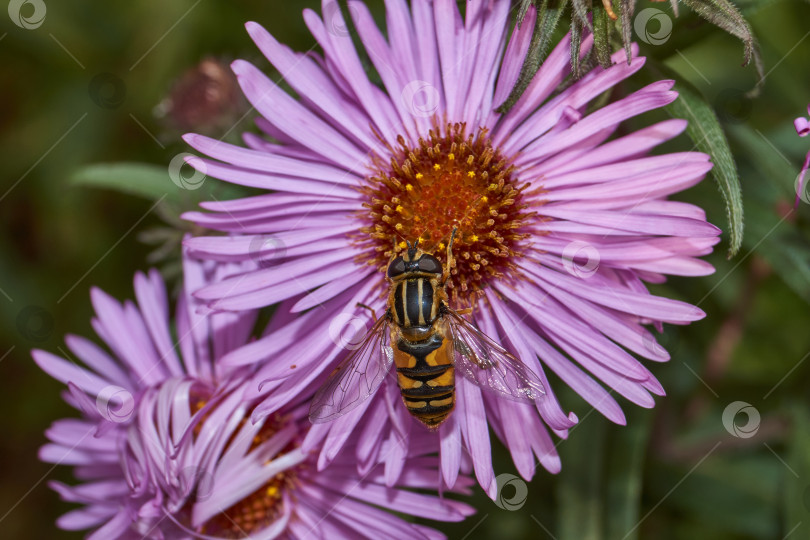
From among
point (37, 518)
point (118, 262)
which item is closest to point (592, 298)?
point (118, 262)

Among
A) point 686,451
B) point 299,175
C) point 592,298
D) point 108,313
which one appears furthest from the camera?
point 686,451

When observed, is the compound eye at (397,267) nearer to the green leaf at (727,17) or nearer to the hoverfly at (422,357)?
the hoverfly at (422,357)

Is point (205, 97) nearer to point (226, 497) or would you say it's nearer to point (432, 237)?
point (432, 237)

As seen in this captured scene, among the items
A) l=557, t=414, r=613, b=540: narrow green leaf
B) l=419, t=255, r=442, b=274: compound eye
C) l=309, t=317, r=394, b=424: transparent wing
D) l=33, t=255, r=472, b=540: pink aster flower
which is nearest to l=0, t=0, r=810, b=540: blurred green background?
l=557, t=414, r=613, b=540: narrow green leaf

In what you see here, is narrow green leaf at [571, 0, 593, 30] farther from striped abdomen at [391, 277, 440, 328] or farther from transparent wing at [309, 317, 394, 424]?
transparent wing at [309, 317, 394, 424]

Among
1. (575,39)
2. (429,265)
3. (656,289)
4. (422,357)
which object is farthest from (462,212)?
(656,289)

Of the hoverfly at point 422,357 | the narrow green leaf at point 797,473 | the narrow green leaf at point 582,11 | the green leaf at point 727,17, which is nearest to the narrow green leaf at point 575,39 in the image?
the narrow green leaf at point 582,11
